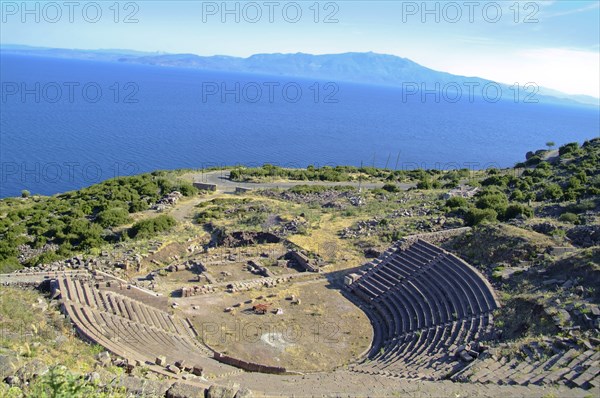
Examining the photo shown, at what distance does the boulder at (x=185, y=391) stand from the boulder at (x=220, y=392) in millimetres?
249

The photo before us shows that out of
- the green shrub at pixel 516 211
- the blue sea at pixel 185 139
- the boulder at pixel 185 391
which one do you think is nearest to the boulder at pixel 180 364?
the boulder at pixel 185 391

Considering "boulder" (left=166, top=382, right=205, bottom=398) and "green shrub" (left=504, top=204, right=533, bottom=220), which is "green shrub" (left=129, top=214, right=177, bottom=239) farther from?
"green shrub" (left=504, top=204, right=533, bottom=220)

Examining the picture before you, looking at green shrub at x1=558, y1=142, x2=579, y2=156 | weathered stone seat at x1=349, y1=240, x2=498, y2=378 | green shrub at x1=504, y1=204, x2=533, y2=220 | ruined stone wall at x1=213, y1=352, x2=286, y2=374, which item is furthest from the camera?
green shrub at x1=558, y1=142, x2=579, y2=156

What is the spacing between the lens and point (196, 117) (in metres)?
155

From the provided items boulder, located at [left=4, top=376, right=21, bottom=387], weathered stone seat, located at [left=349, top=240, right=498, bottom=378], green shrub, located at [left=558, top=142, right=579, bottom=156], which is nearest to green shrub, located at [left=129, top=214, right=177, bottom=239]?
weathered stone seat, located at [left=349, top=240, right=498, bottom=378]

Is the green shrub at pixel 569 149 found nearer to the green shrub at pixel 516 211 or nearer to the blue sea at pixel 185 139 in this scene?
the blue sea at pixel 185 139

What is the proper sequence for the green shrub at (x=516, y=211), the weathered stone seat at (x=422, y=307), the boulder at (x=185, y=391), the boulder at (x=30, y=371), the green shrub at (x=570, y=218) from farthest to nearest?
the green shrub at (x=516, y=211) < the green shrub at (x=570, y=218) < the weathered stone seat at (x=422, y=307) < the boulder at (x=185, y=391) < the boulder at (x=30, y=371)

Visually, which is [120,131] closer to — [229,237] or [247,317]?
[229,237]

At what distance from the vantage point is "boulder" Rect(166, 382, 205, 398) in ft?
35.0

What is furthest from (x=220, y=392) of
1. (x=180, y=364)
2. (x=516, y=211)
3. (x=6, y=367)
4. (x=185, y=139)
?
(x=185, y=139)

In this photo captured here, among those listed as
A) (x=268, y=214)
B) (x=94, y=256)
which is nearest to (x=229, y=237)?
(x=268, y=214)

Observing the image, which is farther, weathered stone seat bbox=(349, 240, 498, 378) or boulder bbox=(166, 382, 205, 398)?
weathered stone seat bbox=(349, 240, 498, 378)

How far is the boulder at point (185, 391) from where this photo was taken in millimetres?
10680

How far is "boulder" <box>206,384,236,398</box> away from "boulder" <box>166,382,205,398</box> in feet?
0.82
